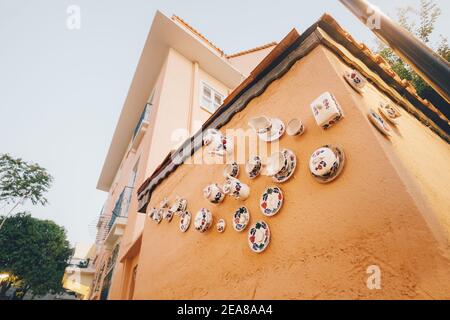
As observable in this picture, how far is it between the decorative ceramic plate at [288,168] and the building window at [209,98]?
6544mm

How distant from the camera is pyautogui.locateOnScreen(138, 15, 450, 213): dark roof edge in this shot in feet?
7.50

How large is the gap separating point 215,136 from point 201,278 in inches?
63.5

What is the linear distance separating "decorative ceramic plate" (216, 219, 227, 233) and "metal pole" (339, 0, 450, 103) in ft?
6.61

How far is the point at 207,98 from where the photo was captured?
29.1 feet

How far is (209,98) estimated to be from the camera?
8.96 metres

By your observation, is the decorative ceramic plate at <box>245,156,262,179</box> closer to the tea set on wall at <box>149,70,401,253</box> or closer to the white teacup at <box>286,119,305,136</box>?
the tea set on wall at <box>149,70,401,253</box>

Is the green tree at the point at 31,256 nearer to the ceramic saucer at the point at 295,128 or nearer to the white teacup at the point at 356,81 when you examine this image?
the ceramic saucer at the point at 295,128

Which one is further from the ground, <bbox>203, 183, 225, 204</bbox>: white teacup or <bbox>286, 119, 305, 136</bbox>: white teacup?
<bbox>286, 119, 305, 136</bbox>: white teacup

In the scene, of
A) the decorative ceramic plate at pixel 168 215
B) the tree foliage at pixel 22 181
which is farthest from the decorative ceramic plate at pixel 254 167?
the tree foliage at pixel 22 181

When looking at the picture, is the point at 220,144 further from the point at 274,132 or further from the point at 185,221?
the point at 185,221

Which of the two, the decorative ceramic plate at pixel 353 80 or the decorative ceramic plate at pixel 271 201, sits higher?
the decorative ceramic plate at pixel 353 80

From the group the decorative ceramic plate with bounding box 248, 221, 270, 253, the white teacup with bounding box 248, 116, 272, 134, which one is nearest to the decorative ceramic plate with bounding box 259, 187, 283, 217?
the decorative ceramic plate with bounding box 248, 221, 270, 253

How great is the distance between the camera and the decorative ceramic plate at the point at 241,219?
2.18 meters

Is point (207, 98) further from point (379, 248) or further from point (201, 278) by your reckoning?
point (379, 248)
